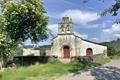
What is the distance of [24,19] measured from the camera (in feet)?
145

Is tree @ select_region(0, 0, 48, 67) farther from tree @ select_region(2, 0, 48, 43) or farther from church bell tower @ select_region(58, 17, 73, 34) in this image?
church bell tower @ select_region(58, 17, 73, 34)

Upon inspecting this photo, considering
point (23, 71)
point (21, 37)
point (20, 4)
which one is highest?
point (20, 4)

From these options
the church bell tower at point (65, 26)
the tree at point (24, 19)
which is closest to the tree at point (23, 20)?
the tree at point (24, 19)

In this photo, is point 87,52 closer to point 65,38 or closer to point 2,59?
point 65,38

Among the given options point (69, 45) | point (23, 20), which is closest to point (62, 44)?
point (69, 45)

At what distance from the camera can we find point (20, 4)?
43.5m

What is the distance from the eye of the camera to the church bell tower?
62281 millimetres

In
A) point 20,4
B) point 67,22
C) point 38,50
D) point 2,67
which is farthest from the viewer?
point 38,50

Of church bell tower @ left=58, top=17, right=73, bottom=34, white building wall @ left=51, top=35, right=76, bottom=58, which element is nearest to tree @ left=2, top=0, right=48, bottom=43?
church bell tower @ left=58, top=17, right=73, bottom=34

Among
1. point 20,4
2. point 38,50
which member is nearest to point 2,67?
point 20,4

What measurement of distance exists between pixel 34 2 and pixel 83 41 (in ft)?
70.7

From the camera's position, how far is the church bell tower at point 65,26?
6228 centimetres

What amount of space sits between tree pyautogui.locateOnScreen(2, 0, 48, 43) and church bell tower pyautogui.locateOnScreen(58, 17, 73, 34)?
54.3ft

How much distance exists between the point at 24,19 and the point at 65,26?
19.2 meters
